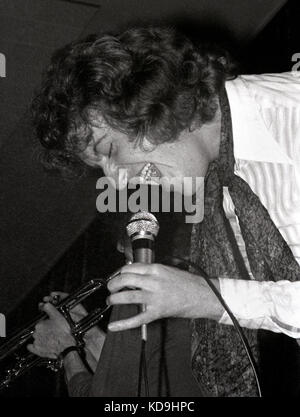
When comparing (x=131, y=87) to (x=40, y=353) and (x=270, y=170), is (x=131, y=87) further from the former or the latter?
(x=40, y=353)

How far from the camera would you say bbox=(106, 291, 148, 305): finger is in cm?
101

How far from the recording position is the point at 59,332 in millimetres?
2018

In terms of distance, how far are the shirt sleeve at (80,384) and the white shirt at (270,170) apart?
1.80 ft

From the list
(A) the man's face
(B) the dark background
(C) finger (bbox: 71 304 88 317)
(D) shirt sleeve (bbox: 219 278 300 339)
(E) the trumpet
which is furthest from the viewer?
(B) the dark background

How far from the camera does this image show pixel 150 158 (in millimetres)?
1474

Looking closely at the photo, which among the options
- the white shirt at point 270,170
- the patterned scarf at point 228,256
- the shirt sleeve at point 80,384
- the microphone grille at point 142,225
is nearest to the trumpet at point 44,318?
the shirt sleeve at point 80,384

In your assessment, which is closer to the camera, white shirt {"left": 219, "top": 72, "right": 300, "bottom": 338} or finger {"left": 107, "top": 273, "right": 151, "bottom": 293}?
finger {"left": 107, "top": 273, "right": 151, "bottom": 293}

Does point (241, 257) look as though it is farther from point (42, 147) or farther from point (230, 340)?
point (42, 147)

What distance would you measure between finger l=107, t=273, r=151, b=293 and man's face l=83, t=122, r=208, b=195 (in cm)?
47

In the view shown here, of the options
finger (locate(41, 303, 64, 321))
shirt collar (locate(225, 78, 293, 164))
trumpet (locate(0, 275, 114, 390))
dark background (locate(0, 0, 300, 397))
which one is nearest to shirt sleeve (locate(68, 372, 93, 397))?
trumpet (locate(0, 275, 114, 390))

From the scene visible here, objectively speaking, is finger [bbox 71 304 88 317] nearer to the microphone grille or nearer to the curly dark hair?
the curly dark hair

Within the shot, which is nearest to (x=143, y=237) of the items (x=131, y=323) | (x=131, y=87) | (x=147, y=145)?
(x=131, y=323)

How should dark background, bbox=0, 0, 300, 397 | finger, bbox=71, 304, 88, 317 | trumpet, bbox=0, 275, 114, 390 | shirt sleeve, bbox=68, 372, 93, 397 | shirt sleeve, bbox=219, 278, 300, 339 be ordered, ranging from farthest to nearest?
dark background, bbox=0, 0, 300, 397, finger, bbox=71, 304, 88, 317, trumpet, bbox=0, 275, 114, 390, shirt sleeve, bbox=68, 372, 93, 397, shirt sleeve, bbox=219, 278, 300, 339

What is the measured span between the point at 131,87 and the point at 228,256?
1.64ft
